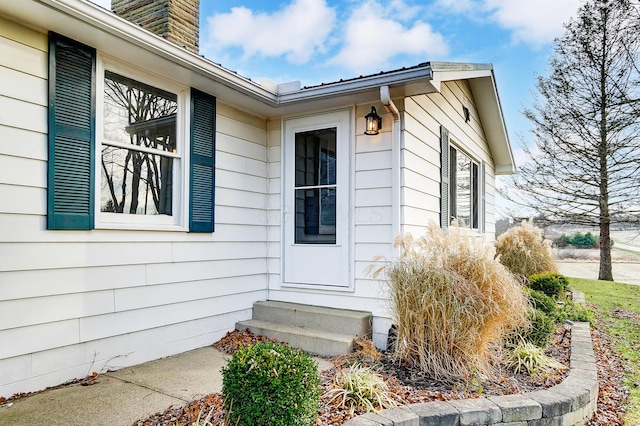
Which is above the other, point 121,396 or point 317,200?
point 317,200

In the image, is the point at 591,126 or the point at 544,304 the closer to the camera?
the point at 544,304

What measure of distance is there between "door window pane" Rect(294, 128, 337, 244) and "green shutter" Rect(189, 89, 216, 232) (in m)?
1.03

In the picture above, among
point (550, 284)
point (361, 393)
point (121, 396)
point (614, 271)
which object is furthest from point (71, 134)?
point (614, 271)

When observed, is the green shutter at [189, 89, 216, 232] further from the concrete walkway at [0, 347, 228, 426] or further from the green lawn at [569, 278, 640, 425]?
the green lawn at [569, 278, 640, 425]

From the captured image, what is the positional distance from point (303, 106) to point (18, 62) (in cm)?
255

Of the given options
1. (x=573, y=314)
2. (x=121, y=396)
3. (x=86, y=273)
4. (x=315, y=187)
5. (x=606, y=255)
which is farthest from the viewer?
(x=606, y=255)

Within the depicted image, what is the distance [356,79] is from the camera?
12.8 ft

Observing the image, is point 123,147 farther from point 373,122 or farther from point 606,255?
point 606,255

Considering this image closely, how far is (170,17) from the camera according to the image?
430cm

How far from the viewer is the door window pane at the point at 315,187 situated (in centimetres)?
450

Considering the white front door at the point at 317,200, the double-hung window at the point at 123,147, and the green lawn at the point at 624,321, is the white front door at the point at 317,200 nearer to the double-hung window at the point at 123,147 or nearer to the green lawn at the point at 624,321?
the double-hung window at the point at 123,147

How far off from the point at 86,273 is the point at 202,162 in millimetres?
1485

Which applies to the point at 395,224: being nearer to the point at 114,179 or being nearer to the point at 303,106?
the point at 303,106

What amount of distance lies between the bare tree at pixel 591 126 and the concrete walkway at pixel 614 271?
533 mm
